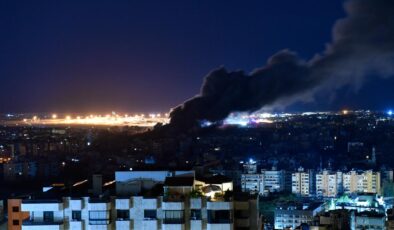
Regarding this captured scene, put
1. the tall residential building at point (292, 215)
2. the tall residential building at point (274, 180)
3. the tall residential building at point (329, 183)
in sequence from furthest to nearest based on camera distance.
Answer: the tall residential building at point (274, 180) < the tall residential building at point (329, 183) < the tall residential building at point (292, 215)

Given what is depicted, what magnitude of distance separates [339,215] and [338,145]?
2028cm

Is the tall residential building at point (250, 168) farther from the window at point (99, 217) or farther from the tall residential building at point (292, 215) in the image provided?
the window at point (99, 217)

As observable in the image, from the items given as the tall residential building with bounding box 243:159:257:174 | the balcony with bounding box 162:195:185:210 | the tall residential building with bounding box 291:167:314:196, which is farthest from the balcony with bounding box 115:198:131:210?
the tall residential building with bounding box 291:167:314:196

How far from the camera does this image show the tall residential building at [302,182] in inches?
914

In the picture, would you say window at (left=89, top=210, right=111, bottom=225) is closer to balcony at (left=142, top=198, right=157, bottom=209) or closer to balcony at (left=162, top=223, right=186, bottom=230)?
balcony at (left=142, top=198, right=157, bottom=209)

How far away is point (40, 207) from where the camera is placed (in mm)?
4172

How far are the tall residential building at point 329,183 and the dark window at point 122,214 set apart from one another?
63.9 ft

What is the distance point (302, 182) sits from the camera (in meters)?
23.3

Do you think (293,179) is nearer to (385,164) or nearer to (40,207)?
(385,164)

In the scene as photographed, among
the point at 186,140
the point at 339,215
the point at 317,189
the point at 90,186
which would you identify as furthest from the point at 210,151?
the point at 90,186

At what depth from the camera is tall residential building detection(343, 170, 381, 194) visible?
73.4 ft

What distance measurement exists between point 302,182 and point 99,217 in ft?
65.2

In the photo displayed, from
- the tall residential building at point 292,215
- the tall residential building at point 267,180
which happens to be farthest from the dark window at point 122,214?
the tall residential building at point 267,180

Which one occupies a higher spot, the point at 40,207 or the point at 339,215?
the point at 40,207
